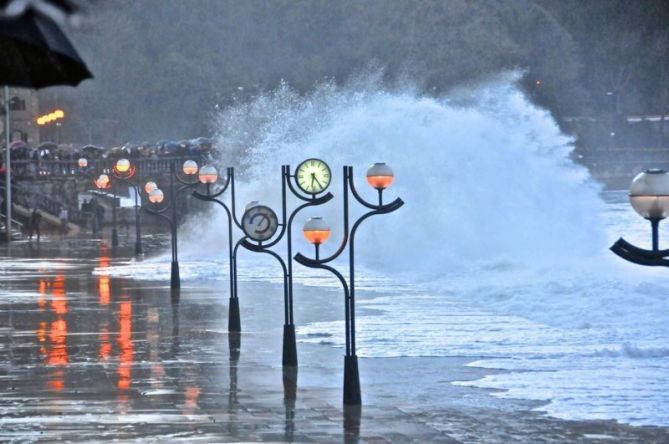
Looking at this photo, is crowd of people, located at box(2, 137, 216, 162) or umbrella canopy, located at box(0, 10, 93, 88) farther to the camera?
crowd of people, located at box(2, 137, 216, 162)

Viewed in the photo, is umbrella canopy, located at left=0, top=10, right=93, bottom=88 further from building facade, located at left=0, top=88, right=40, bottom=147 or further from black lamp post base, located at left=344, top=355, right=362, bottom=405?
building facade, located at left=0, top=88, right=40, bottom=147

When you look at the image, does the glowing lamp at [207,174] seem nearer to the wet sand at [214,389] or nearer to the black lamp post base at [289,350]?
the wet sand at [214,389]

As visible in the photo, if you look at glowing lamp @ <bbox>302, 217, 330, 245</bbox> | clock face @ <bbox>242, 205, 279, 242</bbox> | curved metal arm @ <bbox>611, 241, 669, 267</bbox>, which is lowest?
curved metal arm @ <bbox>611, 241, 669, 267</bbox>

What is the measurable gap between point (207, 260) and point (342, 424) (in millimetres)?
32427

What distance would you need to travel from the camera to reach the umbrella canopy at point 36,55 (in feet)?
15.6

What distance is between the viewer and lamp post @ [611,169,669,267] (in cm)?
985

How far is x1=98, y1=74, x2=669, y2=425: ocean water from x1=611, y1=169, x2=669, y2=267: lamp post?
525cm

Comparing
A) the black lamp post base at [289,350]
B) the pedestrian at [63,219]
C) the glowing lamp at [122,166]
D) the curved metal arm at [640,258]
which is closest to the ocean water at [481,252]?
the black lamp post base at [289,350]

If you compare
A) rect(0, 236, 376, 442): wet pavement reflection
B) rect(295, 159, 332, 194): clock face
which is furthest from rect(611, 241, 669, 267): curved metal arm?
rect(295, 159, 332, 194): clock face

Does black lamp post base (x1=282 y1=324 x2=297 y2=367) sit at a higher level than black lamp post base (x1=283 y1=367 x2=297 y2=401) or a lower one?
higher

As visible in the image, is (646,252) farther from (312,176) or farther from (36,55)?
(312,176)

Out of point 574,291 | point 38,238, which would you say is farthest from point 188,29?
point 574,291

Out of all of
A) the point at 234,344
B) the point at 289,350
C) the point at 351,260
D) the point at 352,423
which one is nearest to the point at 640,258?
the point at 352,423

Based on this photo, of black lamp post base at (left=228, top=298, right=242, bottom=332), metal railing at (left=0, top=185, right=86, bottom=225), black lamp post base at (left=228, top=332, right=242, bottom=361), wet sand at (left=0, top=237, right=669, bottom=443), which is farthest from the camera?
metal railing at (left=0, top=185, right=86, bottom=225)
